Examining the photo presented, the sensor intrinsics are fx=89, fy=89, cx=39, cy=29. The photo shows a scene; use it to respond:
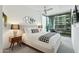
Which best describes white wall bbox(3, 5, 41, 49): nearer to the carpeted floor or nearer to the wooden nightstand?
the wooden nightstand

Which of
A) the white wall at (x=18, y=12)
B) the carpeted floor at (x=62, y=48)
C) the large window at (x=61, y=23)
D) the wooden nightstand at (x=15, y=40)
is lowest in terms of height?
the carpeted floor at (x=62, y=48)

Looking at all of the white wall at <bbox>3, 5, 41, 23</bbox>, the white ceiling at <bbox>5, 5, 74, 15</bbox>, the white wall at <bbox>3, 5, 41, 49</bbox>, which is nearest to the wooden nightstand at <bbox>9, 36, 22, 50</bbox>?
the white wall at <bbox>3, 5, 41, 49</bbox>

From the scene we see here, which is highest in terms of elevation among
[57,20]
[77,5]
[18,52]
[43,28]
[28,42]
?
[77,5]

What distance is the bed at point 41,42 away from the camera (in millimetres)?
1640

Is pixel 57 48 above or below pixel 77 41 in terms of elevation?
below

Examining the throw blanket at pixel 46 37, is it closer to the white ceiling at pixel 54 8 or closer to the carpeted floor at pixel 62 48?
the carpeted floor at pixel 62 48

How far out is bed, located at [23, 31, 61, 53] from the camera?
1.64 m

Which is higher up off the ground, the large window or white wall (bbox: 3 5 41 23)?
white wall (bbox: 3 5 41 23)

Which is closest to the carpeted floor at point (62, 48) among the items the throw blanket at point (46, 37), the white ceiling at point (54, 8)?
the throw blanket at point (46, 37)

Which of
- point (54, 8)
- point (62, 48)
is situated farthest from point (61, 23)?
point (62, 48)
